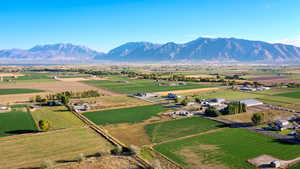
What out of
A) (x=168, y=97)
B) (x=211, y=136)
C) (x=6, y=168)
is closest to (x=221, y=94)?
(x=168, y=97)

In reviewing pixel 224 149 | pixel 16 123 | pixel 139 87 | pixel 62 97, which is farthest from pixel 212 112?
pixel 139 87

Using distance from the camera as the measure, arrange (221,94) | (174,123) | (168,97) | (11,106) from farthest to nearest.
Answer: (221,94)
(168,97)
(11,106)
(174,123)

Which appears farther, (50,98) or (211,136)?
(50,98)

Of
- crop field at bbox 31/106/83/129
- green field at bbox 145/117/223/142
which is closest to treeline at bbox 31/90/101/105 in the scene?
crop field at bbox 31/106/83/129

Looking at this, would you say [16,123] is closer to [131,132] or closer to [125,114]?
[125,114]

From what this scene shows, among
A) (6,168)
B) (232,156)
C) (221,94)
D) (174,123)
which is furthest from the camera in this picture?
(221,94)

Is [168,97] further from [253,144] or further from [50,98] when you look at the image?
[253,144]

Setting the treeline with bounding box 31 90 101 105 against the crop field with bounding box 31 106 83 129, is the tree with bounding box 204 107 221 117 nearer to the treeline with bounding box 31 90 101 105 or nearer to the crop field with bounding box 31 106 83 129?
the crop field with bounding box 31 106 83 129
